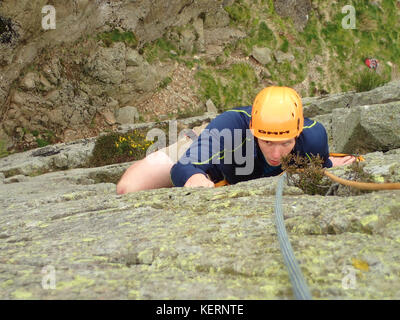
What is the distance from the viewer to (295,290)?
1593 mm

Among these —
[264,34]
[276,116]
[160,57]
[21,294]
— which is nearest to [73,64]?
[160,57]

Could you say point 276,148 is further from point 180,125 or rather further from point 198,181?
point 180,125

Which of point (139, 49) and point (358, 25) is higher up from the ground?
point (358, 25)

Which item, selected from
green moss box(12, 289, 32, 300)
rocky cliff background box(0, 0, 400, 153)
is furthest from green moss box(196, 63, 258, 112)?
green moss box(12, 289, 32, 300)

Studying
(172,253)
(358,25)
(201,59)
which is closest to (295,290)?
(172,253)

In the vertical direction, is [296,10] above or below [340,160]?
above

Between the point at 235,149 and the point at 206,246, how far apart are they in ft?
8.52

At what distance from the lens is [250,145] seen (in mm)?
4727

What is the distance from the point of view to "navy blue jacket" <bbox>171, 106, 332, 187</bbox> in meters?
4.45

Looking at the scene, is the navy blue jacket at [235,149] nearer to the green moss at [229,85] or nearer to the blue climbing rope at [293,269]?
the blue climbing rope at [293,269]

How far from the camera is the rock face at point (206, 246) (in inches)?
67.9

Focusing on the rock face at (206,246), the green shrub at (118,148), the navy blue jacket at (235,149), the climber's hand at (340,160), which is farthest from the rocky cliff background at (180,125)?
the climber's hand at (340,160)
